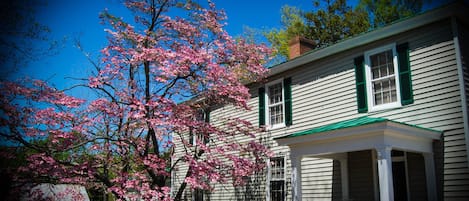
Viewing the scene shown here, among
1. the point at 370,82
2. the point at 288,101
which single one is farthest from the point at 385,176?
the point at 288,101

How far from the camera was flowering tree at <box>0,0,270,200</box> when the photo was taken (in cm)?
794

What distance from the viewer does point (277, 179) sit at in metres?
11.5

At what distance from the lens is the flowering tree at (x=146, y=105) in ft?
26.0

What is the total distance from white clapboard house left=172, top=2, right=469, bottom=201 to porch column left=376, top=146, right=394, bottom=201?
0.02 meters

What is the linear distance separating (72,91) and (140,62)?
163 centimetres

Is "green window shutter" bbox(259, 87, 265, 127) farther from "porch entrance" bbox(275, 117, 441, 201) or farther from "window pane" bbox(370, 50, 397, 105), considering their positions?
"window pane" bbox(370, 50, 397, 105)

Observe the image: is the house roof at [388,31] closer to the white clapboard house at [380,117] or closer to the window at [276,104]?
the white clapboard house at [380,117]

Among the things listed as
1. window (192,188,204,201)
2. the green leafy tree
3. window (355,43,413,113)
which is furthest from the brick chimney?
the green leafy tree

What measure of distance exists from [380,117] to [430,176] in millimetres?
1691

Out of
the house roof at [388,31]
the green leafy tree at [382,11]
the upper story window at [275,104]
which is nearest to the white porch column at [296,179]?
the upper story window at [275,104]

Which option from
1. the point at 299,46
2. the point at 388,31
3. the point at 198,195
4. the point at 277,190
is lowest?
the point at 198,195

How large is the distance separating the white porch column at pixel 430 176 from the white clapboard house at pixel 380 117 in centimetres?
2

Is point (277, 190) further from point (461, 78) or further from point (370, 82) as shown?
point (461, 78)

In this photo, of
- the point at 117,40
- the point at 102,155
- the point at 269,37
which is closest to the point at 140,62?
the point at 117,40
